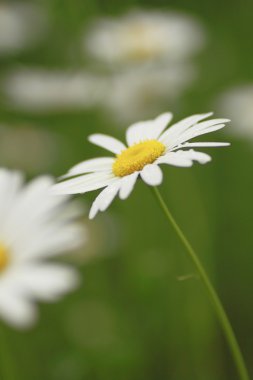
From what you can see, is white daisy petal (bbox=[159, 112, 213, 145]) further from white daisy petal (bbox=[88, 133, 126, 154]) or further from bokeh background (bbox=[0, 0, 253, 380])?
bokeh background (bbox=[0, 0, 253, 380])

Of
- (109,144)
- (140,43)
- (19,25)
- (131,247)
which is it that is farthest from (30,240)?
(19,25)

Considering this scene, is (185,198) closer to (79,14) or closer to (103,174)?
(79,14)

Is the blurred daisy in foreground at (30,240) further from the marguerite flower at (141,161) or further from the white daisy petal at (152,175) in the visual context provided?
the white daisy petal at (152,175)

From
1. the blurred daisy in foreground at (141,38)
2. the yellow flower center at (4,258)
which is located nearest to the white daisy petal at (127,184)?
the yellow flower center at (4,258)

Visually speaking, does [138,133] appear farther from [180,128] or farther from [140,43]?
[140,43]

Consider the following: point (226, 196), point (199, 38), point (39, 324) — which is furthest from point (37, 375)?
point (199, 38)
